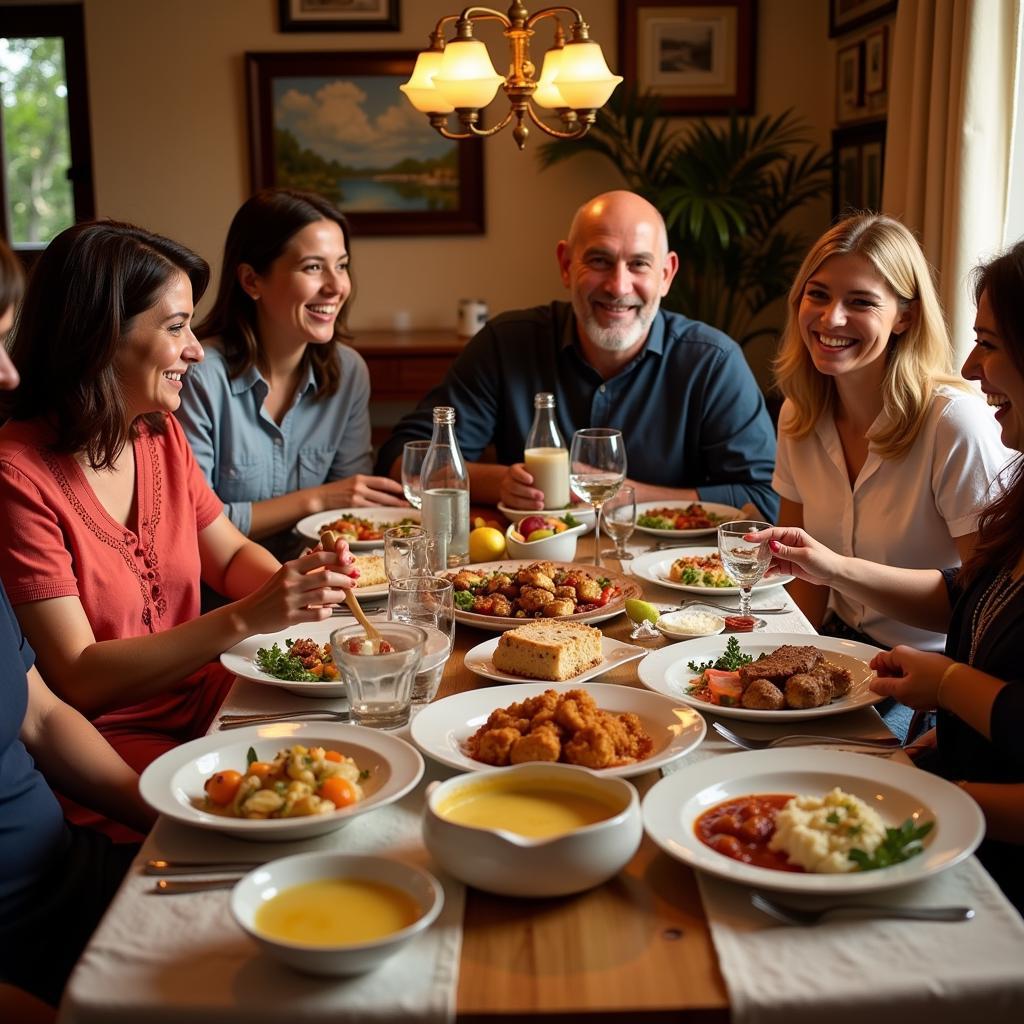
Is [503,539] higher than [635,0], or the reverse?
[635,0]

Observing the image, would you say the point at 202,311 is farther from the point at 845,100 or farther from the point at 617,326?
the point at 617,326

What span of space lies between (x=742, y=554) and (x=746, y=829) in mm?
702

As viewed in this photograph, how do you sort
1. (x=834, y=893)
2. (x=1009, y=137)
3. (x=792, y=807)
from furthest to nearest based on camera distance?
(x=1009, y=137)
(x=792, y=807)
(x=834, y=893)

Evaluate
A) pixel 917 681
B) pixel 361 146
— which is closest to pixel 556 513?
pixel 917 681

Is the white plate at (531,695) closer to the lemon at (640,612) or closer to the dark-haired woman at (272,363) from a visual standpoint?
the lemon at (640,612)

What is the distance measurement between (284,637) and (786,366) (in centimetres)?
129

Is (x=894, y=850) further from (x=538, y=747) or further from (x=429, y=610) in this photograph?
(x=429, y=610)

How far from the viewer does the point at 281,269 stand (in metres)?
3.07

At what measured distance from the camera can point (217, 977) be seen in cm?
102

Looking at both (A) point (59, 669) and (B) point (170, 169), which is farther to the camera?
(B) point (170, 169)

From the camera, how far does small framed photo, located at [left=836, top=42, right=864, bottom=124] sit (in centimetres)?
499

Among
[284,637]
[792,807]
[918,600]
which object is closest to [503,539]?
[284,637]

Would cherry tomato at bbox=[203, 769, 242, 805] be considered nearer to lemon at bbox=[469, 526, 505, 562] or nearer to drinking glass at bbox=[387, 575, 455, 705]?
drinking glass at bbox=[387, 575, 455, 705]

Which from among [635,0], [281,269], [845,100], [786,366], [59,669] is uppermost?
[635,0]
